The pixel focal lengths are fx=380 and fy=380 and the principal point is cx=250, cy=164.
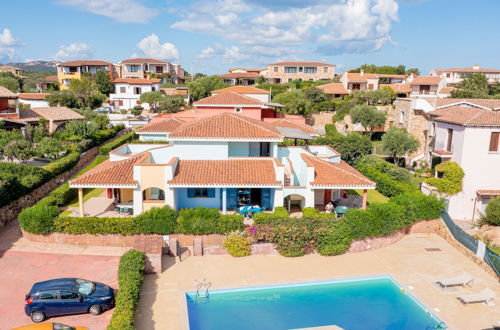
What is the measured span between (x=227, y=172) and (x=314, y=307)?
12037 millimetres

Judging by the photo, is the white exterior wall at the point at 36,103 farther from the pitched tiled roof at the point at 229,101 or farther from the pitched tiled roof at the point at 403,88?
the pitched tiled roof at the point at 403,88

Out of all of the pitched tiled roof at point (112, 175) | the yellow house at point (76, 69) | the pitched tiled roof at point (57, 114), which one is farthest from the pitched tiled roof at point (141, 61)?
the pitched tiled roof at point (112, 175)

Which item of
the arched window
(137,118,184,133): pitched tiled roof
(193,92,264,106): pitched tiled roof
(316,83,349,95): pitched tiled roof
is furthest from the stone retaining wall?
(316,83,349,95): pitched tiled roof

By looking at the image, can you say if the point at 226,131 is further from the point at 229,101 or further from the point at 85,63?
the point at 85,63

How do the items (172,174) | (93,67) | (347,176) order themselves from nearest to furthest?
(172,174) → (347,176) → (93,67)

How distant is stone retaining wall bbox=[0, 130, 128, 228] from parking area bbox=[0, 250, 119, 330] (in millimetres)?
4737

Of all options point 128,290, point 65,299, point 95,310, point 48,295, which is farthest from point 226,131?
point 48,295

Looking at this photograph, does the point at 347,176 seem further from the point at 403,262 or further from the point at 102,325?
the point at 102,325

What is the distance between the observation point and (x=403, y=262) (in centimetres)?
2419

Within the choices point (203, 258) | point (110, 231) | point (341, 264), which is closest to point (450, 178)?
point (341, 264)

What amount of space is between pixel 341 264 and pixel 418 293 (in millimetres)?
4696

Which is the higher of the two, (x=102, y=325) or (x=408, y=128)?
(x=408, y=128)

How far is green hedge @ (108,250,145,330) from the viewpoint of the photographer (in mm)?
15422

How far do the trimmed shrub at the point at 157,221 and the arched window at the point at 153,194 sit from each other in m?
4.37
